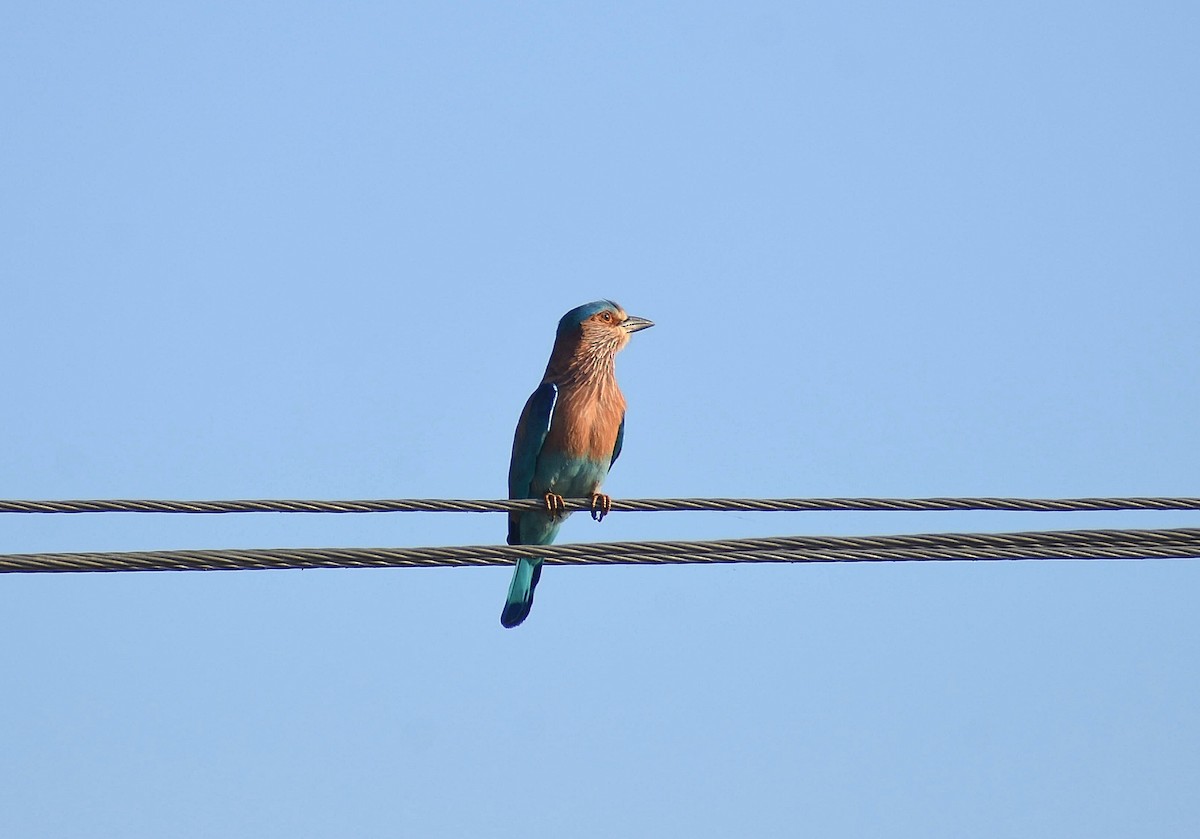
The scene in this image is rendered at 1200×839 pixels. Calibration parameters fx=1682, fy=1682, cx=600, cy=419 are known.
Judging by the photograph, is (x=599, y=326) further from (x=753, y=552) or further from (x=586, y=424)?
(x=753, y=552)

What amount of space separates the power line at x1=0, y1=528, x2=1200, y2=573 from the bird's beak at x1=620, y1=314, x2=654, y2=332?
14.8 ft

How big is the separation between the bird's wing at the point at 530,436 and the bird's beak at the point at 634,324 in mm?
657

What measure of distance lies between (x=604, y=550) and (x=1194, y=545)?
2158 mm

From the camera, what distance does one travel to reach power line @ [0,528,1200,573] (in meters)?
5.86

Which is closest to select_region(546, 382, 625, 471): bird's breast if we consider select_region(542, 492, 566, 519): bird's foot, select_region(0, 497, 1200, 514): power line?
select_region(542, 492, 566, 519): bird's foot

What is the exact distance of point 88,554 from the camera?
580cm

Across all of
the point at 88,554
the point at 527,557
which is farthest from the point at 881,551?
the point at 88,554

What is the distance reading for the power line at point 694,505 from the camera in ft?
20.3

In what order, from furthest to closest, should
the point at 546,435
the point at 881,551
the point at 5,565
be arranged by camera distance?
1. the point at 546,435
2. the point at 881,551
3. the point at 5,565

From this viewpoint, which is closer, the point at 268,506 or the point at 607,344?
the point at 268,506

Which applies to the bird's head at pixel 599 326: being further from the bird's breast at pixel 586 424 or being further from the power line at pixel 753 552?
the power line at pixel 753 552

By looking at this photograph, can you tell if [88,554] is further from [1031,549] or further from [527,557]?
[1031,549]

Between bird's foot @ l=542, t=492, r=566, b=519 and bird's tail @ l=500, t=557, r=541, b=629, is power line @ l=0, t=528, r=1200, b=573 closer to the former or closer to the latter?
bird's foot @ l=542, t=492, r=566, b=519

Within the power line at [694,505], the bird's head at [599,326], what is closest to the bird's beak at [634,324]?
the bird's head at [599,326]
